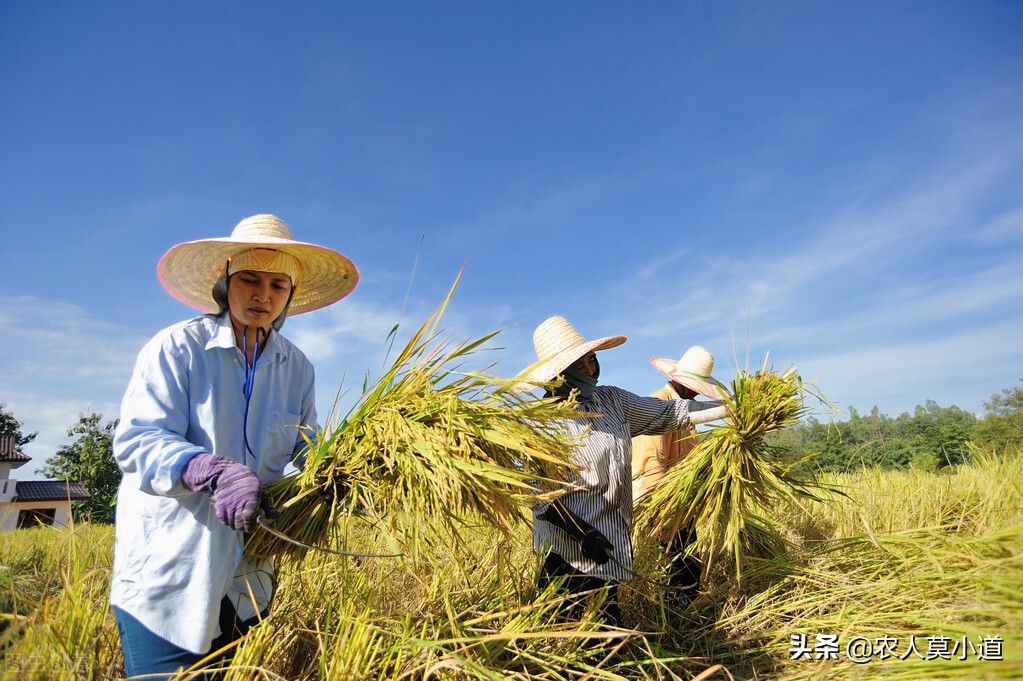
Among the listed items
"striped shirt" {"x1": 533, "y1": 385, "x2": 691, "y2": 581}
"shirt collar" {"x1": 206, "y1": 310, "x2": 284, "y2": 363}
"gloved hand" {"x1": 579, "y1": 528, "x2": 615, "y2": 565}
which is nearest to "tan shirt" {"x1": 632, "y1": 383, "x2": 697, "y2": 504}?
"striped shirt" {"x1": 533, "y1": 385, "x2": 691, "y2": 581}

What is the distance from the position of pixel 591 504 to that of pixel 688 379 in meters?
1.37

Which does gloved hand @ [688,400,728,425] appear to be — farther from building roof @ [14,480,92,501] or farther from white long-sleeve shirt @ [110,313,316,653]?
building roof @ [14,480,92,501]

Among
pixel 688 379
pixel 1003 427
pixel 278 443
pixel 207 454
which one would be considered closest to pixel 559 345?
pixel 688 379

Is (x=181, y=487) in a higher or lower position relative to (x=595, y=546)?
higher

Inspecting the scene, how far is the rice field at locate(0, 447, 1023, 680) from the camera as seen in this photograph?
1.61 metres

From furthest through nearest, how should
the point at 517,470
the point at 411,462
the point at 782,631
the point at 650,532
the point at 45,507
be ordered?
1. the point at 45,507
2. the point at 650,532
3. the point at 782,631
4. the point at 517,470
5. the point at 411,462

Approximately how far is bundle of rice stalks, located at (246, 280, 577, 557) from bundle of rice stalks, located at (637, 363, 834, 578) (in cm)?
109

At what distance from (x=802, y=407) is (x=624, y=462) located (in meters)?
0.79

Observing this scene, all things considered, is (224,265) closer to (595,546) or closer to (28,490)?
(595,546)

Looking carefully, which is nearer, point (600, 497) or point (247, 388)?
point (247, 388)

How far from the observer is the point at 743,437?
249 centimetres

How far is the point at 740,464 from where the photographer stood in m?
2.47

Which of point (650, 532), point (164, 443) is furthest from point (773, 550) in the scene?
point (164, 443)

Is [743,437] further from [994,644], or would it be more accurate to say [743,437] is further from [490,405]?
[490,405]
